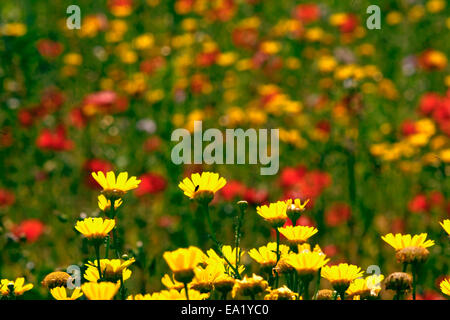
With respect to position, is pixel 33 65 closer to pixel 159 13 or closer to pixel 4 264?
pixel 4 264

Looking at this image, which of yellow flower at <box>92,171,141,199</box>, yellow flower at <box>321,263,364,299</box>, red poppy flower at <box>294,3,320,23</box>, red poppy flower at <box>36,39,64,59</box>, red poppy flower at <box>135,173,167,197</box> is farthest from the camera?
red poppy flower at <box>294,3,320,23</box>

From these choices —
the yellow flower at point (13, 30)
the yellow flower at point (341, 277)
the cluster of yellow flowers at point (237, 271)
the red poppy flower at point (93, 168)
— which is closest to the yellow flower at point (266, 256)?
the cluster of yellow flowers at point (237, 271)

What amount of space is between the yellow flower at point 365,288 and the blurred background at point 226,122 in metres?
0.57

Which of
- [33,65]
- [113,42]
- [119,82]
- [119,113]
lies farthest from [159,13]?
[33,65]

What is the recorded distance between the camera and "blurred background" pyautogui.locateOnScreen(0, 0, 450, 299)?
2256mm

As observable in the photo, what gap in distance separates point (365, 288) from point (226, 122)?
191cm

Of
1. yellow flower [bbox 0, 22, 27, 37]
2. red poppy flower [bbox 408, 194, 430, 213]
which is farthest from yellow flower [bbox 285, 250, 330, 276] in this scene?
yellow flower [bbox 0, 22, 27, 37]

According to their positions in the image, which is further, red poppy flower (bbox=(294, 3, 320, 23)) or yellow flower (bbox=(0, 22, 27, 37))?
red poppy flower (bbox=(294, 3, 320, 23))

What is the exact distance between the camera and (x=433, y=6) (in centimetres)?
355

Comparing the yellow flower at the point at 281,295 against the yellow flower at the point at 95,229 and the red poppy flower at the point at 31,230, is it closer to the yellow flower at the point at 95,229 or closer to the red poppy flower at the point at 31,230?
the yellow flower at the point at 95,229

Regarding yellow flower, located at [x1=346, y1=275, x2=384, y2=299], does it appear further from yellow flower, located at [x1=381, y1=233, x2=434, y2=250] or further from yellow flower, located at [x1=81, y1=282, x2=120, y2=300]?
yellow flower, located at [x1=81, y1=282, x2=120, y2=300]

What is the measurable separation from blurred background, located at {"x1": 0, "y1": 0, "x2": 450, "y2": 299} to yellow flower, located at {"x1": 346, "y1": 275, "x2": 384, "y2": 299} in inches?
22.3

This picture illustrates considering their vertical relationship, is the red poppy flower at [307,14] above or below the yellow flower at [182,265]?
above

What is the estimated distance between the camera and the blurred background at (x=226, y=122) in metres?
2.26
